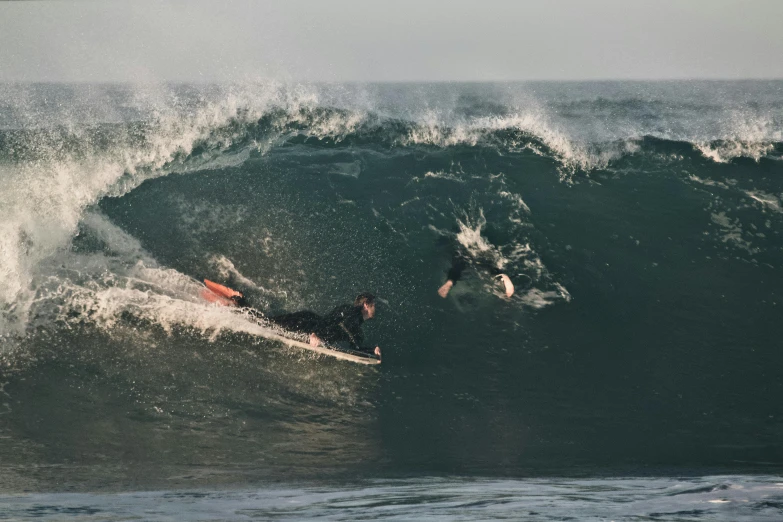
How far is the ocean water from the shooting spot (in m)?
5.71

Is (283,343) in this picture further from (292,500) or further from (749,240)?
(749,240)

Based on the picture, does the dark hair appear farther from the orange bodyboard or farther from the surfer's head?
the orange bodyboard

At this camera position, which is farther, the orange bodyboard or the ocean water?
the orange bodyboard

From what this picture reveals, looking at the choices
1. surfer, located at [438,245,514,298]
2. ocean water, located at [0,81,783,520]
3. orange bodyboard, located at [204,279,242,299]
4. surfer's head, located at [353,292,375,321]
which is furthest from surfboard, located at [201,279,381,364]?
surfer, located at [438,245,514,298]

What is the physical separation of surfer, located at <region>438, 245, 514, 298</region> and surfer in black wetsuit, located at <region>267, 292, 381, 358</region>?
1.32 m

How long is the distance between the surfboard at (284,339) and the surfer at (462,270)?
4.89ft

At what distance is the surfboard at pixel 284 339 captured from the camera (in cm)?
733

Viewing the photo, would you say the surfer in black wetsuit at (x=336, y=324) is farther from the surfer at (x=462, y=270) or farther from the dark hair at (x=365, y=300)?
the surfer at (x=462, y=270)

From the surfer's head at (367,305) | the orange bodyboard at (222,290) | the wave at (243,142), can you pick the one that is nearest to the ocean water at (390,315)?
the wave at (243,142)

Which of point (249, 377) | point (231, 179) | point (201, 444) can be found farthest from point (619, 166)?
point (201, 444)

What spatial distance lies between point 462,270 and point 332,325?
87.1 inches

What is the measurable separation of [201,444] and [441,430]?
2365 mm

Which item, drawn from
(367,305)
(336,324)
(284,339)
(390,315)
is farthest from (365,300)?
(284,339)

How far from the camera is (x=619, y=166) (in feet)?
36.1
